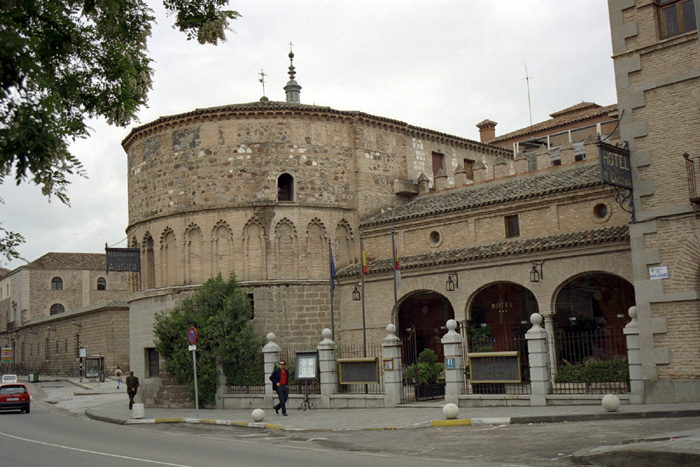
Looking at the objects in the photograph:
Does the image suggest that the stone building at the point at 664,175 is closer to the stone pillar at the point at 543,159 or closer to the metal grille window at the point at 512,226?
the metal grille window at the point at 512,226

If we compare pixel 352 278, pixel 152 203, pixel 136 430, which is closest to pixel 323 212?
pixel 352 278

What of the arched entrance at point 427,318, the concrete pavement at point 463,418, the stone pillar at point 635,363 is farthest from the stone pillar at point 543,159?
the stone pillar at point 635,363

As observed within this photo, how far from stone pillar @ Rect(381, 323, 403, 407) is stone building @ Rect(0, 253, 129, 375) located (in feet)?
140

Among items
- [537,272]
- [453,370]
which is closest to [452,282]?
[537,272]

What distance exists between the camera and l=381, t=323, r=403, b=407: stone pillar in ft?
70.7

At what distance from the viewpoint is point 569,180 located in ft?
83.4

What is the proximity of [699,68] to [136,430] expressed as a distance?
17163 mm

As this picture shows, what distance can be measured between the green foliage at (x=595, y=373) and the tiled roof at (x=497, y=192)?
6.52 meters

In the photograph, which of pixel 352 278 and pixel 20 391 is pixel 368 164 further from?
pixel 20 391

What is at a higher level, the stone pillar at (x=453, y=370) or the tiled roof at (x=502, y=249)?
the tiled roof at (x=502, y=249)

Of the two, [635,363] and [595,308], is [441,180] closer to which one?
[595,308]

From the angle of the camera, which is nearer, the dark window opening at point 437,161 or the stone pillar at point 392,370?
the stone pillar at point 392,370

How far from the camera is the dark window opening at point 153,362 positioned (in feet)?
101

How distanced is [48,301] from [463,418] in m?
66.7
